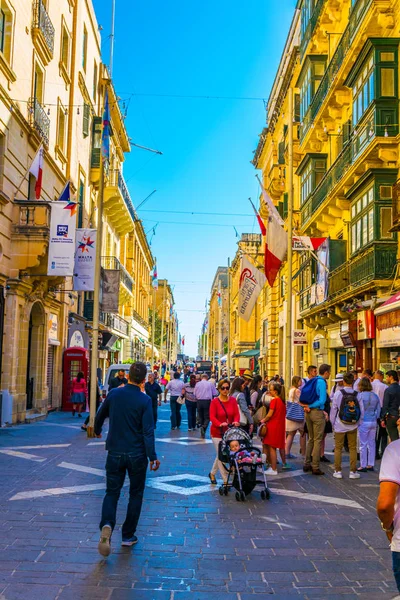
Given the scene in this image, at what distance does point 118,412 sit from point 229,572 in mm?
1876

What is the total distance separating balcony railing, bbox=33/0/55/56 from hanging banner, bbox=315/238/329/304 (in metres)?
11.9

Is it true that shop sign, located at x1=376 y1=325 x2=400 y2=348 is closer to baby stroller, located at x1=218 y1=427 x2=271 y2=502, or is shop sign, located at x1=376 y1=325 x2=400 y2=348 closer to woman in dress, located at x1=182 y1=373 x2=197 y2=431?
woman in dress, located at x1=182 y1=373 x2=197 y2=431

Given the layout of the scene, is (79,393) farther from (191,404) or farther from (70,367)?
(191,404)

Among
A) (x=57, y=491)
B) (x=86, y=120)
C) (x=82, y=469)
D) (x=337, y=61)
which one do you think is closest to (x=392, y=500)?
(x=57, y=491)

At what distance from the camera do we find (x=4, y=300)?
18797 mm

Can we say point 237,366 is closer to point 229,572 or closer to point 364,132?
point 364,132

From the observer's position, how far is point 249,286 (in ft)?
83.1

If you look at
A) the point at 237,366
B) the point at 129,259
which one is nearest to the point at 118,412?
the point at 129,259

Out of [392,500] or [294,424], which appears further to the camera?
[294,424]

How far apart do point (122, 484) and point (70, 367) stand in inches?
816

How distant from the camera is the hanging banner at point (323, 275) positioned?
22797mm

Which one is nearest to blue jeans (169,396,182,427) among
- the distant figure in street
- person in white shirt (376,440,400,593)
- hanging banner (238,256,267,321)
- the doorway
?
the distant figure in street

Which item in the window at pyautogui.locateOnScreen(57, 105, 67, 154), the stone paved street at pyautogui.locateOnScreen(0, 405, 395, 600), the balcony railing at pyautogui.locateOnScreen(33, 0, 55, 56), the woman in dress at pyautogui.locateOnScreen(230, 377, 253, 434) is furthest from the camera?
the window at pyautogui.locateOnScreen(57, 105, 67, 154)

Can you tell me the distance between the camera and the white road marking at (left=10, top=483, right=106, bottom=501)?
882 centimetres
